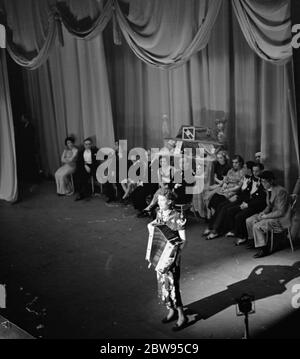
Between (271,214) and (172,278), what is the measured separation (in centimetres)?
170

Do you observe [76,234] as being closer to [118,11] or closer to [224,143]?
[224,143]

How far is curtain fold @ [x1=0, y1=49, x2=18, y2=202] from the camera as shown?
796cm

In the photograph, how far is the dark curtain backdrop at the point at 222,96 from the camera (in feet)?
20.5

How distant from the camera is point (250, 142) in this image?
6.68 meters

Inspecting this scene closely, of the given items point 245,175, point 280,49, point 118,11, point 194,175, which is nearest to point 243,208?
point 245,175

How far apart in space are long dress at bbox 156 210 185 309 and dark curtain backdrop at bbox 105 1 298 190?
195 cm

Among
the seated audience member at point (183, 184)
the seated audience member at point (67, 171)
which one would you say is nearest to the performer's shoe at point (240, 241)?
the seated audience member at point (183, 184)

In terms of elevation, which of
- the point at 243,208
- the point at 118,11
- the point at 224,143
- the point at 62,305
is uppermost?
the point at 118,11

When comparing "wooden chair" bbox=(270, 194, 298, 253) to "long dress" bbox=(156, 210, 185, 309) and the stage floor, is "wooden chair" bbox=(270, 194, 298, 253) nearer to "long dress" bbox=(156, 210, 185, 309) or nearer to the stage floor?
the stage floor

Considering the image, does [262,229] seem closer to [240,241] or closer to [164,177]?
[240,241]

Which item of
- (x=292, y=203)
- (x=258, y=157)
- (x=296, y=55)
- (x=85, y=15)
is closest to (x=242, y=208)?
(x=292, y=203)

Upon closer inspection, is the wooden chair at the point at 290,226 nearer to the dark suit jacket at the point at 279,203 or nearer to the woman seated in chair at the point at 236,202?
the dark suit jacket at the point at 279,203

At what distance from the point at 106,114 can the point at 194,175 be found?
2.08 m

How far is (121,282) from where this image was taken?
17.9 ft
